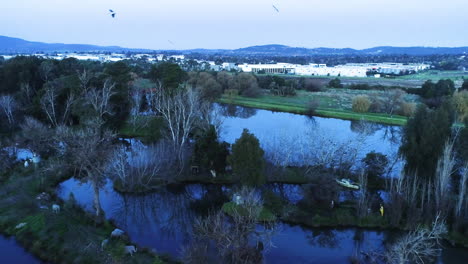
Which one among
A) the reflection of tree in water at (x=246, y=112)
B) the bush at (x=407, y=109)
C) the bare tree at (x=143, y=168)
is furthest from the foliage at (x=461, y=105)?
the bare tree at (x=143, y=168)

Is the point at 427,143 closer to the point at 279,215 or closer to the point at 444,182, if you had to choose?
the point at 444,182

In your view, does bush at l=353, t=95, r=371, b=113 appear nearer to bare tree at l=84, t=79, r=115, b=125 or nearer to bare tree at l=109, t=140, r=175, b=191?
bare tree at l=109, t=140, r=175, b=191

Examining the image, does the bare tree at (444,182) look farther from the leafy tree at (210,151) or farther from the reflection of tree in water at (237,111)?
the reflection of tree in water at (237,111)

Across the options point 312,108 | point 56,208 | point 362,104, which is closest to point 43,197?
point 56,208

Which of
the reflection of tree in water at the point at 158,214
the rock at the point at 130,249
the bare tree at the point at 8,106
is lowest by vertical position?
the reflection of tree in water at the point at 158,214

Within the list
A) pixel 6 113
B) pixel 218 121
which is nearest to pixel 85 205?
pixel 218 121

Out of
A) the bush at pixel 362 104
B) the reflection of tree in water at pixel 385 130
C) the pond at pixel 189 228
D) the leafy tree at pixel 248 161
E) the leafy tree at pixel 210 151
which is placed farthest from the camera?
the bush at pixel 362 104

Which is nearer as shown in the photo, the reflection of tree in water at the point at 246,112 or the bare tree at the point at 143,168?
the bare tree at the point at 143,168

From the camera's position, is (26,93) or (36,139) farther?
(26,93)
